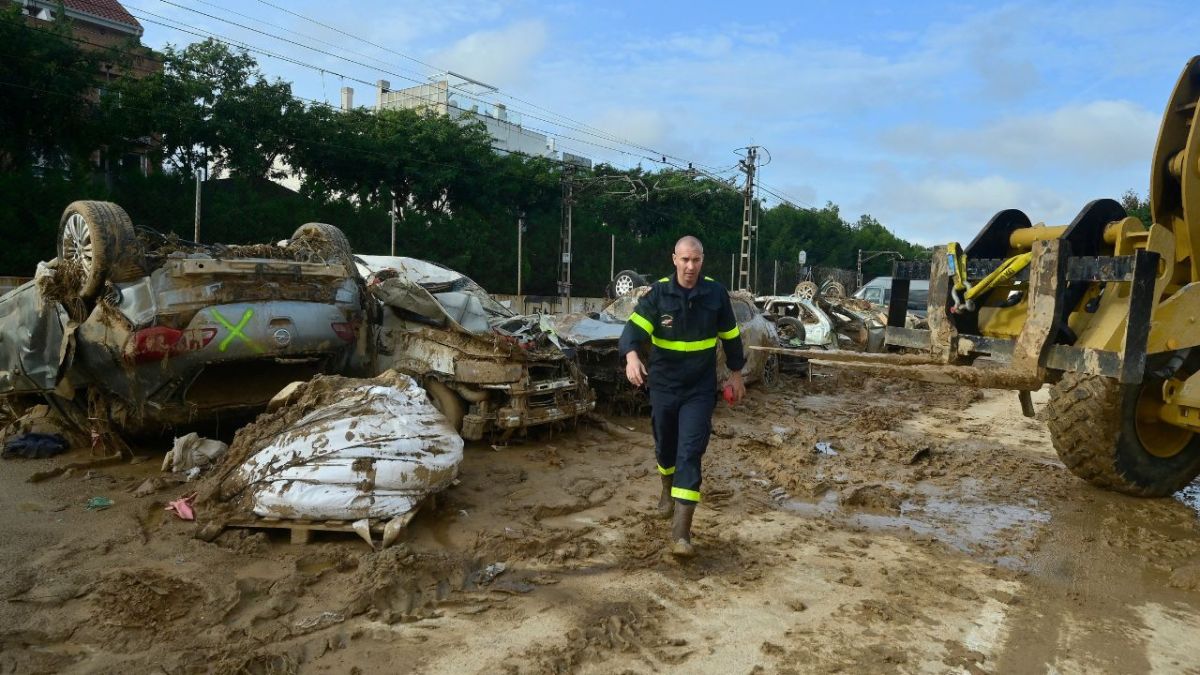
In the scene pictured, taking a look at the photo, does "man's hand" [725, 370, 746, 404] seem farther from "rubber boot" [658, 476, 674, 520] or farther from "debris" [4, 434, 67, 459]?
"debris" [4, 434, 67, 459]

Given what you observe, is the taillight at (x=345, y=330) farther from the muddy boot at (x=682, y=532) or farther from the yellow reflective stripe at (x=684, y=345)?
the muddy boot at (x=682, y=532)

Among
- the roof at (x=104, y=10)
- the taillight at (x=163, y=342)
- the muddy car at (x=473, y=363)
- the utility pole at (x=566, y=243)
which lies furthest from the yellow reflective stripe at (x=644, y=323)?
the roof at (x=104, y=10)

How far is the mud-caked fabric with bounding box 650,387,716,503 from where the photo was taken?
13.8 ft

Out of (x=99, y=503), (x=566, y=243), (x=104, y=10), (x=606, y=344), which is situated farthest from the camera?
(x=104, y=10)

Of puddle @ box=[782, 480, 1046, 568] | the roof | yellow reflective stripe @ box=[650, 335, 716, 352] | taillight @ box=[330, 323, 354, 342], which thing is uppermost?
the roof

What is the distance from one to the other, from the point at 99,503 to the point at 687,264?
149 inches

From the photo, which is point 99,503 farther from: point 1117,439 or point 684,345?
point 1117,439

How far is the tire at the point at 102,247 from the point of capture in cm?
548

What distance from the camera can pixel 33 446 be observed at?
585 cm

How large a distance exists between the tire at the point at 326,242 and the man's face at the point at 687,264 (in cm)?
364

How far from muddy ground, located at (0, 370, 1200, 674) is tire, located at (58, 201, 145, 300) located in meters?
1.36

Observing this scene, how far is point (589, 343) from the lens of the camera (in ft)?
28.0

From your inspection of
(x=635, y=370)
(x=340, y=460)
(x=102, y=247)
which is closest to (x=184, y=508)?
(x=340, y=460)

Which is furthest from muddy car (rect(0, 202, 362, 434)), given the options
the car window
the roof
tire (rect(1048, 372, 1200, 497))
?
the roof
